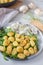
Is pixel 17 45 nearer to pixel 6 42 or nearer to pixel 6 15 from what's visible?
pixel 6 42

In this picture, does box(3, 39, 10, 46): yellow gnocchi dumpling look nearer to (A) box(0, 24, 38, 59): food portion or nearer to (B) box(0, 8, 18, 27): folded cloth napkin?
(A) box(0, 24, 38, 59): food portion

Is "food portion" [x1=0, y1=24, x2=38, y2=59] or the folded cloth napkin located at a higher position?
the folded cloth napkin

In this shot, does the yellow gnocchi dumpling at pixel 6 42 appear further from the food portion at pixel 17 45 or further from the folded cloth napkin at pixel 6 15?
the folded cloth napkin at pixel 6 15

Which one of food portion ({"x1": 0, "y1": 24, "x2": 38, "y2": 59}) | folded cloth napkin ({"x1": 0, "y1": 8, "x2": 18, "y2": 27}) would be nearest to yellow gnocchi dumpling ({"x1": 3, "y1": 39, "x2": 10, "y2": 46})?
food portion ({"x1": 0, "y1": 24, "x2": 38, "y2": 59})

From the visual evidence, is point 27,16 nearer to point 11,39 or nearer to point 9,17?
point 9,17

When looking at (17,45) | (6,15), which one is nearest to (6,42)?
(17,45)
